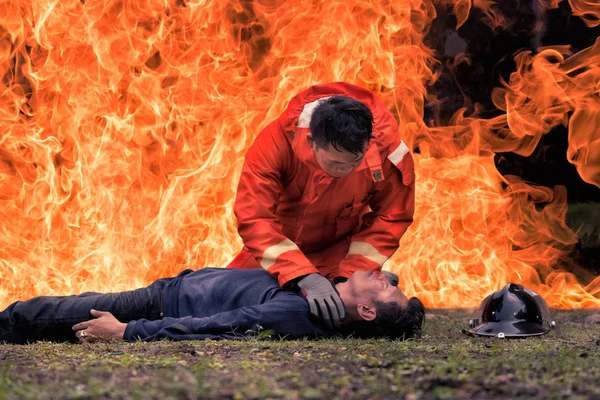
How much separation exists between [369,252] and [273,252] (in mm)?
767

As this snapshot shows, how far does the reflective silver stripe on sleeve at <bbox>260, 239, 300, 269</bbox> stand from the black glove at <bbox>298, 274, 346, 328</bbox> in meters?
0.23

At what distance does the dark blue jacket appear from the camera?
5.32 m

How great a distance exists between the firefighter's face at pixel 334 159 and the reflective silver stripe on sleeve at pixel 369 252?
2.18 ft

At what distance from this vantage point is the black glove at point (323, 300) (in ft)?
17.6

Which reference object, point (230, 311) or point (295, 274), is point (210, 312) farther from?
point (295, 274)

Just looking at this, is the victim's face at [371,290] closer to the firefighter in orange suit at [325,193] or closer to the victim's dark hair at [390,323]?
the victim's dark hair at [390,323]

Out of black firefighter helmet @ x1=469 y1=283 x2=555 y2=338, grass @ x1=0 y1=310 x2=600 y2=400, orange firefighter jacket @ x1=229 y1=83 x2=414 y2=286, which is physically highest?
orange firefighter jacket @ x1=229 y1=83 x2=414 y2=286

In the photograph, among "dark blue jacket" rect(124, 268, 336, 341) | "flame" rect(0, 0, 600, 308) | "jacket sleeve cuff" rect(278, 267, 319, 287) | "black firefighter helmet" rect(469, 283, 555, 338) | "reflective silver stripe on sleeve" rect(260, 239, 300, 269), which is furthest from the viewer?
"flame" rect(0, 0, 600, 308)

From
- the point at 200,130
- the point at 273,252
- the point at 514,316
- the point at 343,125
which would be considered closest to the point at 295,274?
the point at 273,252

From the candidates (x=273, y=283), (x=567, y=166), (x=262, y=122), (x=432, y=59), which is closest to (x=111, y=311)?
(x=273, y=283)

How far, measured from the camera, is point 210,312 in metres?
5.72

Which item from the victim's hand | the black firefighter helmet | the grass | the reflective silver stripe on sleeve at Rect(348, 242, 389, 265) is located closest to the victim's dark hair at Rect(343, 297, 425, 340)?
the grass

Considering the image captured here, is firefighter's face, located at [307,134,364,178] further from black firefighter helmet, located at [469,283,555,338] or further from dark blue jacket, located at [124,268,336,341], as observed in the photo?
black firefighter helmet, located at [469,283,555,338]

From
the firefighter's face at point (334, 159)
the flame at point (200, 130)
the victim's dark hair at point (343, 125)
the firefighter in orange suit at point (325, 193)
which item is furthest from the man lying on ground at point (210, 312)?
the flame at point (200, 130)
